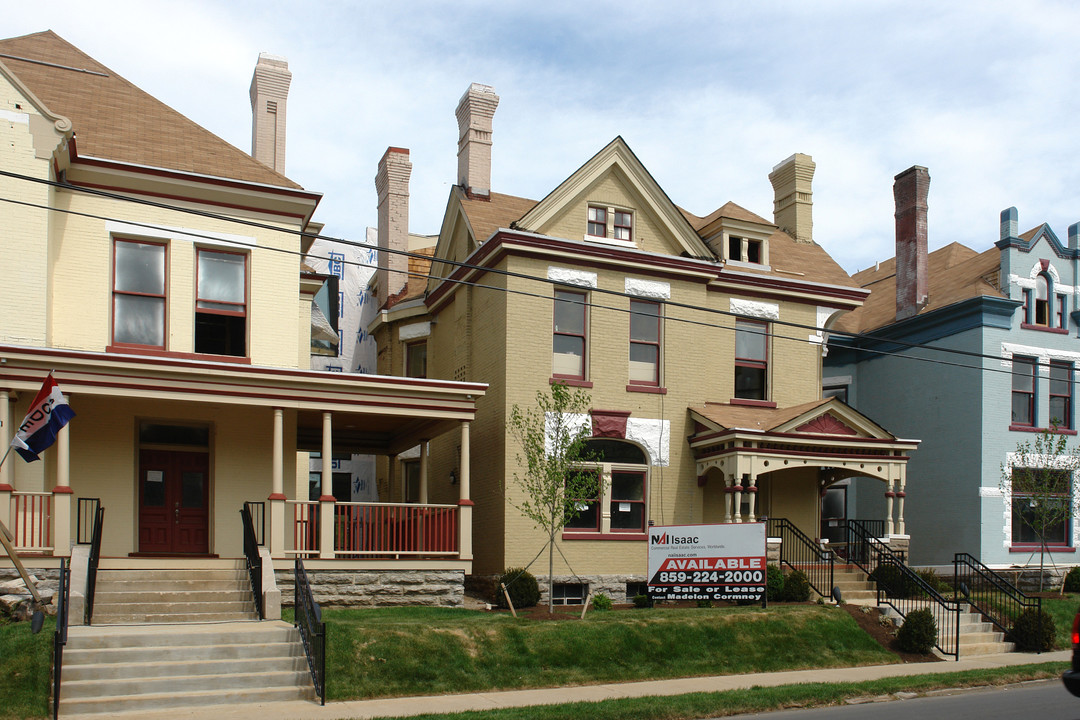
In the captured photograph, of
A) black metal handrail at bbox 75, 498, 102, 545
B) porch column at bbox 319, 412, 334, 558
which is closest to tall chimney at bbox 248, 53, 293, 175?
porch column at bbox 319, 412, 334, 558

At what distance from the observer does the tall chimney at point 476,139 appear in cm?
2774

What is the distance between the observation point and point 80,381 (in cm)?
1838

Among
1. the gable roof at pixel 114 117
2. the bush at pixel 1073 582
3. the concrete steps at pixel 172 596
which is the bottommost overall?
the bush at pixel 1073 582

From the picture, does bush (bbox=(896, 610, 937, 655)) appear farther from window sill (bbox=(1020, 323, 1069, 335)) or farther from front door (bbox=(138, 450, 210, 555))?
window sill (bbox=(1020, 323, 1069, 335))

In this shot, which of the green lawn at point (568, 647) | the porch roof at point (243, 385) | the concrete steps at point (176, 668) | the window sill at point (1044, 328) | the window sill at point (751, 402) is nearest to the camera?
the concrete steps at point (176, 668)

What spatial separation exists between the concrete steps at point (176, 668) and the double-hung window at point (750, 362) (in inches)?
573

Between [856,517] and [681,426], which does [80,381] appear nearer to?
[681,426]

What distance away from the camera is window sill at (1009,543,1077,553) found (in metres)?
28.4

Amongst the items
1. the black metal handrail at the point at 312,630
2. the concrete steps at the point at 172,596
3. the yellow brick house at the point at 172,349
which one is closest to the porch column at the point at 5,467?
the yellow brick house at the point at 172,349

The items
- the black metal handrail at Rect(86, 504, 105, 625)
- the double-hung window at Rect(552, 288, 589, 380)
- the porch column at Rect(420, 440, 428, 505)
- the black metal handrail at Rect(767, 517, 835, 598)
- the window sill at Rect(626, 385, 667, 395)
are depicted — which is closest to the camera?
the black metal handrail at Rect(86, 504, 105, 625)

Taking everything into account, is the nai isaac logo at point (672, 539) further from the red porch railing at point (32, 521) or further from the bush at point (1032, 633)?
the red porch railing at point (32, 521)

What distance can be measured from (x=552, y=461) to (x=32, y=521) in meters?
8.64

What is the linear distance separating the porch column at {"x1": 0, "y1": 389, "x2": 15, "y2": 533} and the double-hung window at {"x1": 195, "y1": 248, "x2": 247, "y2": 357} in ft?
12.9

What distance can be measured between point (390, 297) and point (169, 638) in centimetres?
1814
